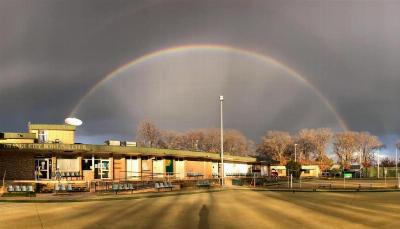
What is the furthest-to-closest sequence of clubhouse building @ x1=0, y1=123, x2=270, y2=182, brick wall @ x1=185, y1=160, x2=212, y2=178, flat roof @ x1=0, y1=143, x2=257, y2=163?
1. brick wall @ x1=185, y1=160, x2=212, y2=178
2. clubhouse building @ x1=0, y1=123, x2=270, y2=182
3. flat roof @ x1=0, y1=143, x2=257, y2=163

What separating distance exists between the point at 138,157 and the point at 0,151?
672 inches

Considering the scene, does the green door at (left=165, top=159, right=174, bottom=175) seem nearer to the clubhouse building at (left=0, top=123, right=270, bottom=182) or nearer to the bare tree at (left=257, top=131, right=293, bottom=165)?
the clubhouse building at (left=0, top=123, right=270, bottom=182)

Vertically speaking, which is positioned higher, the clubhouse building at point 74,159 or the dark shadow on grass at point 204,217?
the clubhouse building at point 74,159

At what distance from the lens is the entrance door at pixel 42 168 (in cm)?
4746

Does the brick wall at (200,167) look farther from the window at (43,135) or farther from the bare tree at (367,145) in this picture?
the bare tree at (367,145)

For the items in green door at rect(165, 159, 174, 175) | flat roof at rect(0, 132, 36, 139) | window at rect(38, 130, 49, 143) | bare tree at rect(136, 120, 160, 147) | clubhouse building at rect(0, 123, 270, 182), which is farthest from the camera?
bare tree at rect(136, 120, 160, 147)

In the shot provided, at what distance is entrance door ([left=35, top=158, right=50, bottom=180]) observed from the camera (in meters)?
47.5

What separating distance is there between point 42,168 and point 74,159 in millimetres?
3660

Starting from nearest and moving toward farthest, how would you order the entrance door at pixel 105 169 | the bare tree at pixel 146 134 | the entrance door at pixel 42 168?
the entrance door at pixel 42 168 < the entrance door at pixel 105 169 < the bare tree at pixel 146 134

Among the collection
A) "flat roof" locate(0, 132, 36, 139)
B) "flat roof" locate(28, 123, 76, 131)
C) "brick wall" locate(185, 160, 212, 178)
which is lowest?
"brick wall" locate(185, 160, 212, 178)

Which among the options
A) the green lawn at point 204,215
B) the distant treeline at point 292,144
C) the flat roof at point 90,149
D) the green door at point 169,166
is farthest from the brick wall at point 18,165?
the distant treeline at point 292,144

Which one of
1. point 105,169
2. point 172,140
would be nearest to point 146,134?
point 172,140

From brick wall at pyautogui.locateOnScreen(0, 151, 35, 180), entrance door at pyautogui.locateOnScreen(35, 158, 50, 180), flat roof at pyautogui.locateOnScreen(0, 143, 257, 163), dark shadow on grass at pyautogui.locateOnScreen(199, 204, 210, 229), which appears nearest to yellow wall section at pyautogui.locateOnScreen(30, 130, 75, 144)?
entrance door at pyautogui.locateOnScreen(35, 158, 50, 180)

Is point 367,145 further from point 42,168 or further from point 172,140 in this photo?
point 42,168
